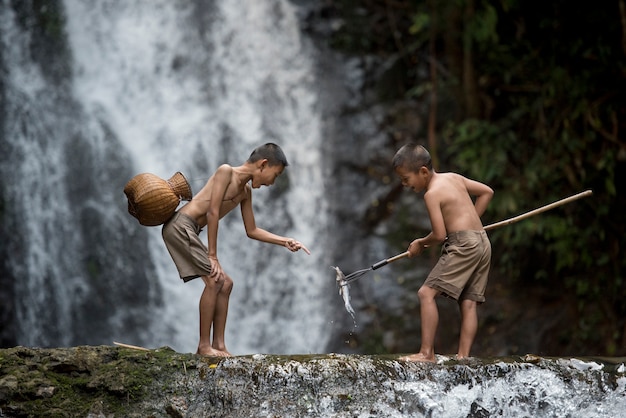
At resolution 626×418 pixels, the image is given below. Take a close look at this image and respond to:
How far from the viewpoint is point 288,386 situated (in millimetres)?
4043

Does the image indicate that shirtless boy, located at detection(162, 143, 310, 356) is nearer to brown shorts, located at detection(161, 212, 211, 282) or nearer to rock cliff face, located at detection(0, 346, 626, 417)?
brown shorts, located at detection(161, 212, 211, 282)

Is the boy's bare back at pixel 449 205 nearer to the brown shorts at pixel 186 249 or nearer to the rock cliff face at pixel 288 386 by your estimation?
the rock cliff face at pixel 288 386

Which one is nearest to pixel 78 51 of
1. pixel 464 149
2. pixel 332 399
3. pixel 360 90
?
pixel 360 90

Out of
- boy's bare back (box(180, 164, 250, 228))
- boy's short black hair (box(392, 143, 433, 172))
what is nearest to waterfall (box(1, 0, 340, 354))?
boy's bare back (box(180, 164, 250, 228))

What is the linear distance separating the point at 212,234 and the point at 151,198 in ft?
1.30

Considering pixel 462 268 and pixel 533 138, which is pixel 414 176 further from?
pixel 533 138

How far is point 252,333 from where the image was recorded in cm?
932

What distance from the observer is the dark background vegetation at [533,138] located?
875 centimetres

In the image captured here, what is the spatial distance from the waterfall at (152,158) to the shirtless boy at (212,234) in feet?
14.7

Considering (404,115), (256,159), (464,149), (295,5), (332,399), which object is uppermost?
(295,5)

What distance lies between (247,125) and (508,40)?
10.6 ft

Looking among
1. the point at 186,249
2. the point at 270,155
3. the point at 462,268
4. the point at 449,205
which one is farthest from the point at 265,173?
the point at 462,268

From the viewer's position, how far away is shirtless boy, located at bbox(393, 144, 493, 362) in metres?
4.58

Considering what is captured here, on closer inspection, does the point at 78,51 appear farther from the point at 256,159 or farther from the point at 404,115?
the point at 256,159
